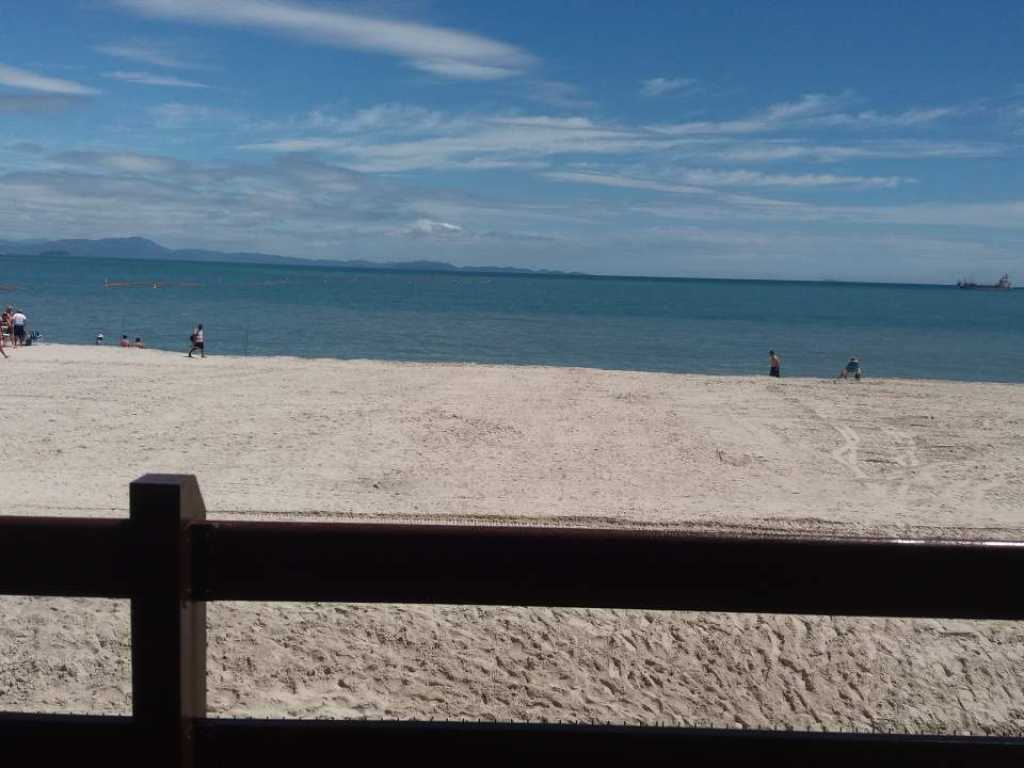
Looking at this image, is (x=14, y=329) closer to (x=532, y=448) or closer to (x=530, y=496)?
(x=532, y=448)

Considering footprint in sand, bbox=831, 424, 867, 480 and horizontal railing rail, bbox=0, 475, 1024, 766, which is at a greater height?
horizontal railing rail, bbox=0, 475, 1024, 766

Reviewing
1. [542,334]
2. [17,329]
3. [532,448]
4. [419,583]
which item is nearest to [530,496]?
[532,448]

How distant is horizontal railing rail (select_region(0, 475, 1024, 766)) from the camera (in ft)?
5.99

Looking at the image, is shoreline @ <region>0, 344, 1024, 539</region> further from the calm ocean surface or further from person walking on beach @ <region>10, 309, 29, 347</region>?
the calm ocean surface

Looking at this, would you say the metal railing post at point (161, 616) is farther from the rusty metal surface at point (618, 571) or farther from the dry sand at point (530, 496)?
the dry sand at point (530, 496)

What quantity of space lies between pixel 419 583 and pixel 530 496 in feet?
34.1

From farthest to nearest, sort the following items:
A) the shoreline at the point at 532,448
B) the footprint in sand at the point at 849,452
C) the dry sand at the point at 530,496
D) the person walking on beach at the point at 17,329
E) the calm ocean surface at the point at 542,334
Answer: the calm ocean surface at the point at 542,334 < the person walking on beach at the point at 17,329 < the footprint in sand at the point at 849,452 < the shoreline at the point at 532,448 < the dry sand at the point at 530,496

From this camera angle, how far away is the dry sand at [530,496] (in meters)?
5.99

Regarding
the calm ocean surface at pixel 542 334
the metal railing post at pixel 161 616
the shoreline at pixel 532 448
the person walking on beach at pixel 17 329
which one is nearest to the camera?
the metal railing post at pixel 161 616

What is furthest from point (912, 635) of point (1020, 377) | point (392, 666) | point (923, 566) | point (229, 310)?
point (229, 310)

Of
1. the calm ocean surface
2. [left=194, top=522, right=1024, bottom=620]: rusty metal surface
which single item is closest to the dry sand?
[left=194, top=522, right=1024, bottom=620]: rusty metal surface

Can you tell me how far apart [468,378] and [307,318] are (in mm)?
49961

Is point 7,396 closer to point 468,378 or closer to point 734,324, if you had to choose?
point 468,378

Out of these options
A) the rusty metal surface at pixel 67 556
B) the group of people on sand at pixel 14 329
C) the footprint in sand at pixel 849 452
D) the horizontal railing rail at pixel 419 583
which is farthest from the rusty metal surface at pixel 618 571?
the group of people on sand at pixel 14 329
